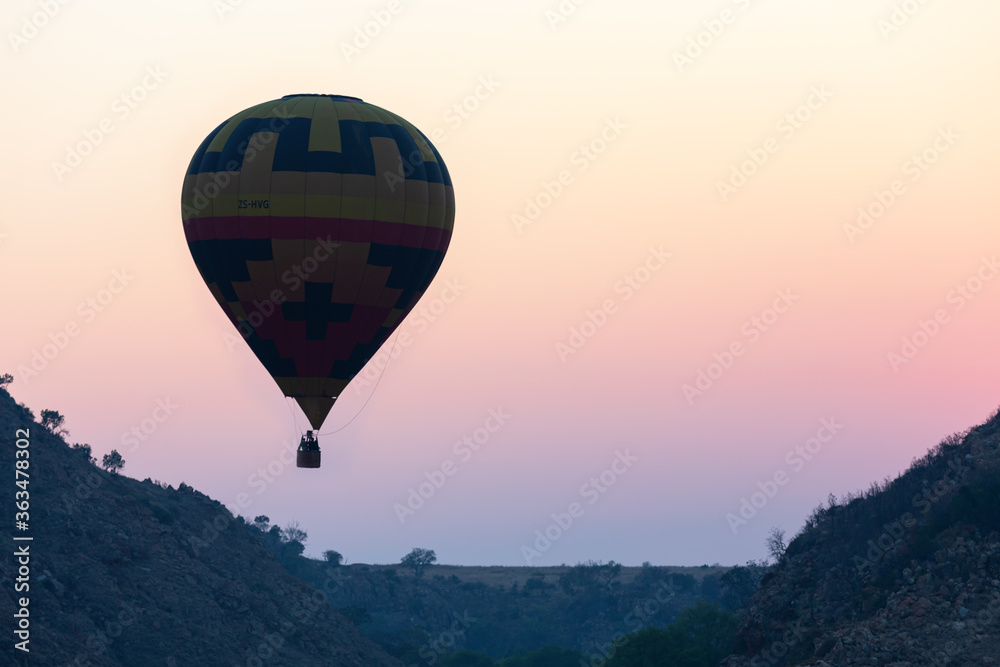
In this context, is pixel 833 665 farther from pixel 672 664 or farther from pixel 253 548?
pixel 253 548

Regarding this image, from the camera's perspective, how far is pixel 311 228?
45656mm

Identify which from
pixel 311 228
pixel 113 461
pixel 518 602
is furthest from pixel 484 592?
pixel 311 228

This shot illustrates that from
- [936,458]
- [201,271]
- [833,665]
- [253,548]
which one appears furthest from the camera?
[253,548]

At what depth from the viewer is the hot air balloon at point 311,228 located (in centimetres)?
4584

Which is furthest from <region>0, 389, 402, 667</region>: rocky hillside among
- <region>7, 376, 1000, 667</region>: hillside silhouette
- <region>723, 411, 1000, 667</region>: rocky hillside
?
<region>723, 411, 1000, 667</region>: rocky hillside

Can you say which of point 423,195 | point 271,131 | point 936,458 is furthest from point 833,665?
point 271,131

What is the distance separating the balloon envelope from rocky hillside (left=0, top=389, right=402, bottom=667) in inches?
1294

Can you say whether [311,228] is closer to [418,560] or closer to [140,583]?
[140,583]

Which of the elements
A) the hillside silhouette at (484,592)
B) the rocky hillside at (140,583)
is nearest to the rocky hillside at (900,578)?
the hillside silhouette at (484,592)

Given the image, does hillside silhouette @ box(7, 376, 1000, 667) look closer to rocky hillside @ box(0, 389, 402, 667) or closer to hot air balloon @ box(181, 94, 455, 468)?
rocky hillside @ box(0, 389, 402, 667)

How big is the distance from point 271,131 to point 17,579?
151 ft

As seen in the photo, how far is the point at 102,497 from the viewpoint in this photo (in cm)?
9912

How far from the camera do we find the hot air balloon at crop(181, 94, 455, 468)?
45844 millimetres

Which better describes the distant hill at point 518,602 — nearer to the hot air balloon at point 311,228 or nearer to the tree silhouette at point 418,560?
the tree silhouette at point 418,560
